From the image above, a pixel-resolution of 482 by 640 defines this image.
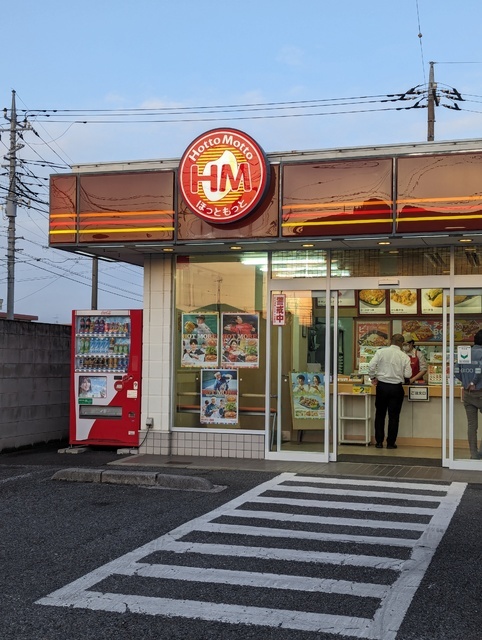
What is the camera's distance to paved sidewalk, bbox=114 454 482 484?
10359 millimetres

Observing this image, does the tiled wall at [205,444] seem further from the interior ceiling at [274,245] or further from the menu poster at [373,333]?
the menu poster at [373,333]

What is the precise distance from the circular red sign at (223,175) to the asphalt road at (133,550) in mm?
3639

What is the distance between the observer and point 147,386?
12.1m

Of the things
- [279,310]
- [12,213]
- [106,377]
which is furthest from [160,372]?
[12,213]

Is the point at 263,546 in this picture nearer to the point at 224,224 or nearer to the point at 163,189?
the point at 224,224

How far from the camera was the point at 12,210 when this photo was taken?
29.5m

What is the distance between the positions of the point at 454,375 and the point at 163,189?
4.96m

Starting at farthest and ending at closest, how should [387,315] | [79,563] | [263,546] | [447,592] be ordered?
[387,315], [263,546], [79,563], [447,592]

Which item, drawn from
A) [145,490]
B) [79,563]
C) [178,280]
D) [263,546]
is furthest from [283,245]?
[79,563]

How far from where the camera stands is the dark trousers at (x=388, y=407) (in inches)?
493

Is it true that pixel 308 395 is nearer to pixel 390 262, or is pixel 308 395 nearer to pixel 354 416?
pixel 354 416

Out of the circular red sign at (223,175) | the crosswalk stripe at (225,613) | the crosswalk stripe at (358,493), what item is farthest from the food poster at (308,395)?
the crosswalk stripe at (225,613)

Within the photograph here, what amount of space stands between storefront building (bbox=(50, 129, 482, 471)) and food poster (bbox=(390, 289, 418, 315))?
0.55m

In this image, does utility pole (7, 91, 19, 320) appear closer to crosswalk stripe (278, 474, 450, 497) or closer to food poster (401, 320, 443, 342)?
food poster (401, 320, 443, 342)
